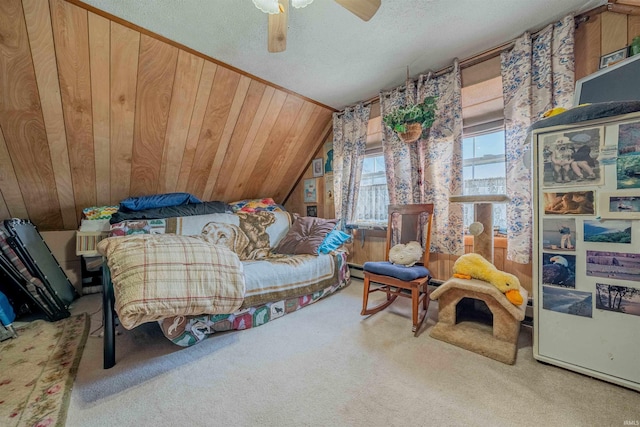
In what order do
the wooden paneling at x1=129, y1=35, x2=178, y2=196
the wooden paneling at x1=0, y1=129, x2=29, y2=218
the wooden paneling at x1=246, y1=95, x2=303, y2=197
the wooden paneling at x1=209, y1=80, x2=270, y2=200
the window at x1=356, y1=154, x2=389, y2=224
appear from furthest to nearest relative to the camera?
1. the window at x1=356, y1=154, x2=389, y2=224
2. the wooden paneling at x1=246, y1=95, x2=303, y2=197
3. the wooden paneling at x1=209, y1=80, x2=270, y2=200
4. the wooden paneling at x1=0, y1=129, x2=29, y2=218
5. the wooden paneling at x1=129, y1=35, x2=178, y2=196

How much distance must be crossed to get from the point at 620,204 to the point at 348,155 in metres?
2.29

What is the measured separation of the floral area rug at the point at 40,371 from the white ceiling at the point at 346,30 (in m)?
2.26

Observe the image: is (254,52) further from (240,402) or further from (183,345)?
(240,402)

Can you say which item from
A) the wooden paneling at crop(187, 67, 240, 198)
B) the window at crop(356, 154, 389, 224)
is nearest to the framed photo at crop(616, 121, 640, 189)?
the window at crop(356, 154, 389, 224)

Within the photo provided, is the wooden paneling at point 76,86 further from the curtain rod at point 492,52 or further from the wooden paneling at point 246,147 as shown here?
the curtain rod at point 492,52

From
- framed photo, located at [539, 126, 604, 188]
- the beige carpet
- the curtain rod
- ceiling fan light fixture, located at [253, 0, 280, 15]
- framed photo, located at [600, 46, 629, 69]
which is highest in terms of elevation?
the curtain rod

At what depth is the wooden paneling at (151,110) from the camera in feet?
6.48

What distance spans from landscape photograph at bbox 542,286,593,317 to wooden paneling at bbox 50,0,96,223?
3.34 meters

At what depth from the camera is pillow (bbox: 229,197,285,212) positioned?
3.51 m

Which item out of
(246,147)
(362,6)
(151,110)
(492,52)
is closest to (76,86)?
(151,110)

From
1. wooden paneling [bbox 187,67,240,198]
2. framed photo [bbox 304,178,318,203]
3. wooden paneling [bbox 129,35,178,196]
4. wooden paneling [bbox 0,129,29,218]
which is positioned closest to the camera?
wooden paneling [bbox 129,35,178,196]

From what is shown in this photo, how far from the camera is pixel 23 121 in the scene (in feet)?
6.48

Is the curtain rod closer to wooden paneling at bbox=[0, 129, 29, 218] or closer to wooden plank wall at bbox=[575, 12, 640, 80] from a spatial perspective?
wooden plank wall at bbox=[575, 12, 640, 80]

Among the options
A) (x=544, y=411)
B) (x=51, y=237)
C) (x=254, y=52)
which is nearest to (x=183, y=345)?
(x=544, y=411)
